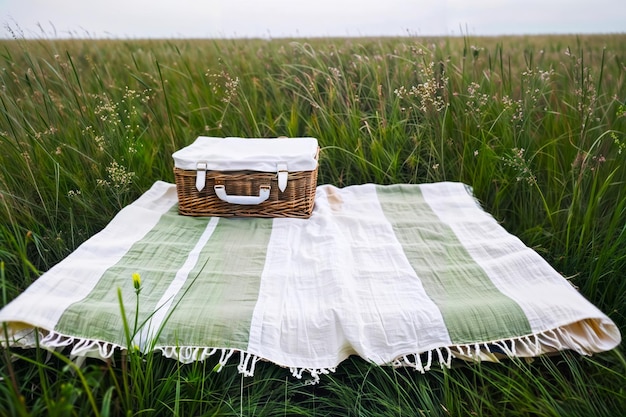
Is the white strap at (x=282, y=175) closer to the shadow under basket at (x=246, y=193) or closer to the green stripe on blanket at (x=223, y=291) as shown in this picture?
the shadow under basket at (x=246, y=193)

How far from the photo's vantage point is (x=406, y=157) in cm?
317

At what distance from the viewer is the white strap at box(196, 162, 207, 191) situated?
2447 mm

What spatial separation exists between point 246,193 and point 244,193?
10 millimetres

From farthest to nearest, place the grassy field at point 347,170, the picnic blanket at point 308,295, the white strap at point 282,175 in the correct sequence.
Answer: the white strap at point 282,175
the picnic blanket at point 308,295
the grassy field at point 347,170

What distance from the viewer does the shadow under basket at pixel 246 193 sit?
8.13ft

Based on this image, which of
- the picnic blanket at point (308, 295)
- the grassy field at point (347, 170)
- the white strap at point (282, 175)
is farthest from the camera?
the white strap at point (282, 175)

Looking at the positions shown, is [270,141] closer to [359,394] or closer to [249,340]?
[249,340]

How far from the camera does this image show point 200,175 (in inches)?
96.6

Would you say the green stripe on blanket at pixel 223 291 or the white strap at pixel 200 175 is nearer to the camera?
the green stripe on blanket at pixel 223 291

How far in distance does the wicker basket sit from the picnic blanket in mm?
64

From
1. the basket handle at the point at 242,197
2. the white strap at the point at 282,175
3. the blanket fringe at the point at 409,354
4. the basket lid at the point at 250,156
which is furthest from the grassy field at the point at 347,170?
the white strap at the point at 282,175

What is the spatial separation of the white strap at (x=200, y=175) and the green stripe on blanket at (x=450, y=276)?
915 mm

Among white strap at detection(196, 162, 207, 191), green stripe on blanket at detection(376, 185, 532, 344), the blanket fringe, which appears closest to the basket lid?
white strap at detection(196, 162, 207, 191)

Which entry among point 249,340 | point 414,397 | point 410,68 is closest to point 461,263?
point 414,397
